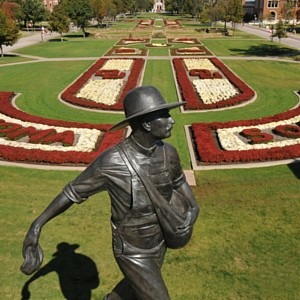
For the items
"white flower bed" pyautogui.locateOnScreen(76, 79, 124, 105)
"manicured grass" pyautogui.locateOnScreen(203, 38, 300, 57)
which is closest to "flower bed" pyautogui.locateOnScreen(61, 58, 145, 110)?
"white flower bed" pyautogui.locateOnScreen(76, 79, 124, 105)

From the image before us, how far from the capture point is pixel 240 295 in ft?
24.7

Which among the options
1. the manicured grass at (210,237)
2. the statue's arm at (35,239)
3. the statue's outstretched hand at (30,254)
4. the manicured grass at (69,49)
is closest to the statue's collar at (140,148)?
the statue's arm at (35,239)

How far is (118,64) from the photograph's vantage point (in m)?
34.9

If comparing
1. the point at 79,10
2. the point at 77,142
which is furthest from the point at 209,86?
the point at 79,10

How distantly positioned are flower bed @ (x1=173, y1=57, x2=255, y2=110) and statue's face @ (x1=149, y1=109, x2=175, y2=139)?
16187 mm

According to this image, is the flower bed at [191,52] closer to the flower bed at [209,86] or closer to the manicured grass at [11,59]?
the flower bed at [209,86]

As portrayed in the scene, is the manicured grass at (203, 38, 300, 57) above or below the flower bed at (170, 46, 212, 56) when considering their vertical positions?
below

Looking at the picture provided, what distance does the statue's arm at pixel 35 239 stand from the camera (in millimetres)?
4254

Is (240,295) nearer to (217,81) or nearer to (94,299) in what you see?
(94,299)

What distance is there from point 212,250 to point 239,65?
27870 mm

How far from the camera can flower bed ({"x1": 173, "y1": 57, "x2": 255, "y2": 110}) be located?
21375mm

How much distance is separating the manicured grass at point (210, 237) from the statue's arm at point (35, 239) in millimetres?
3521

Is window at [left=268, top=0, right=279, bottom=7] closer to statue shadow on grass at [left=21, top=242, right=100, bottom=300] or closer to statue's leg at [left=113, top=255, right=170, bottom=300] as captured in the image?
statue shadow on grass at [left=21, top=242, right=100, bottom=300]

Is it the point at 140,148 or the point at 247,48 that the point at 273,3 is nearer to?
the point at 247,48
